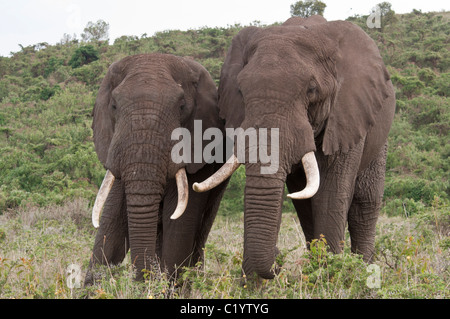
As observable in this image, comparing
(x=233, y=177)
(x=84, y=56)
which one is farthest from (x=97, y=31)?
(x=233, y=177)

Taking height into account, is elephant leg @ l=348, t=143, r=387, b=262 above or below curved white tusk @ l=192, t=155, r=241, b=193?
below

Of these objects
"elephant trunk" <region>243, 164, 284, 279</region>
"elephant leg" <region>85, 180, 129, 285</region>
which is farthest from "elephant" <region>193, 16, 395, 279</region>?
"elephant leg" <region>85, 180, 129, 285</region>

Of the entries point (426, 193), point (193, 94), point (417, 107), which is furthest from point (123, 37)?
point (193, 94)

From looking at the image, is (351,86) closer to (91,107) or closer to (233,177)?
(233,177)

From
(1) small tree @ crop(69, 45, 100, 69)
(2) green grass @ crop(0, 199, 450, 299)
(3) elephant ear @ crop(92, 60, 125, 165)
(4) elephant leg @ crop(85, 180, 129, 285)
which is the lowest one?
(2) green grass @ crop(0, 199, 450, 299)

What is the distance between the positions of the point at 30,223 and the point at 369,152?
25.7 feet

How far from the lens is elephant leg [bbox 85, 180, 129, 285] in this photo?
6.37 metres

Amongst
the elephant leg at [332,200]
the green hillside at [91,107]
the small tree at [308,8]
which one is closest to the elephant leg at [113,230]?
the elephant leg at [332,200]

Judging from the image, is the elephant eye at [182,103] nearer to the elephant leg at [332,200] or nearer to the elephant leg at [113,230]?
the elephant leg at [113,230]

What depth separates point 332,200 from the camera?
19.2 ft

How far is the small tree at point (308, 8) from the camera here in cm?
3397

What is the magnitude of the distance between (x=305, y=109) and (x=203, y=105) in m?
1.38

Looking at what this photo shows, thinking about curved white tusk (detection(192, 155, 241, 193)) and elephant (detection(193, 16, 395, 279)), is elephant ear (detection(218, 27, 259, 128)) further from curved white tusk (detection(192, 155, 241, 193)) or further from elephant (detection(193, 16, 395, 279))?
curved white tusk (detection(192, 155, 241, 193))
